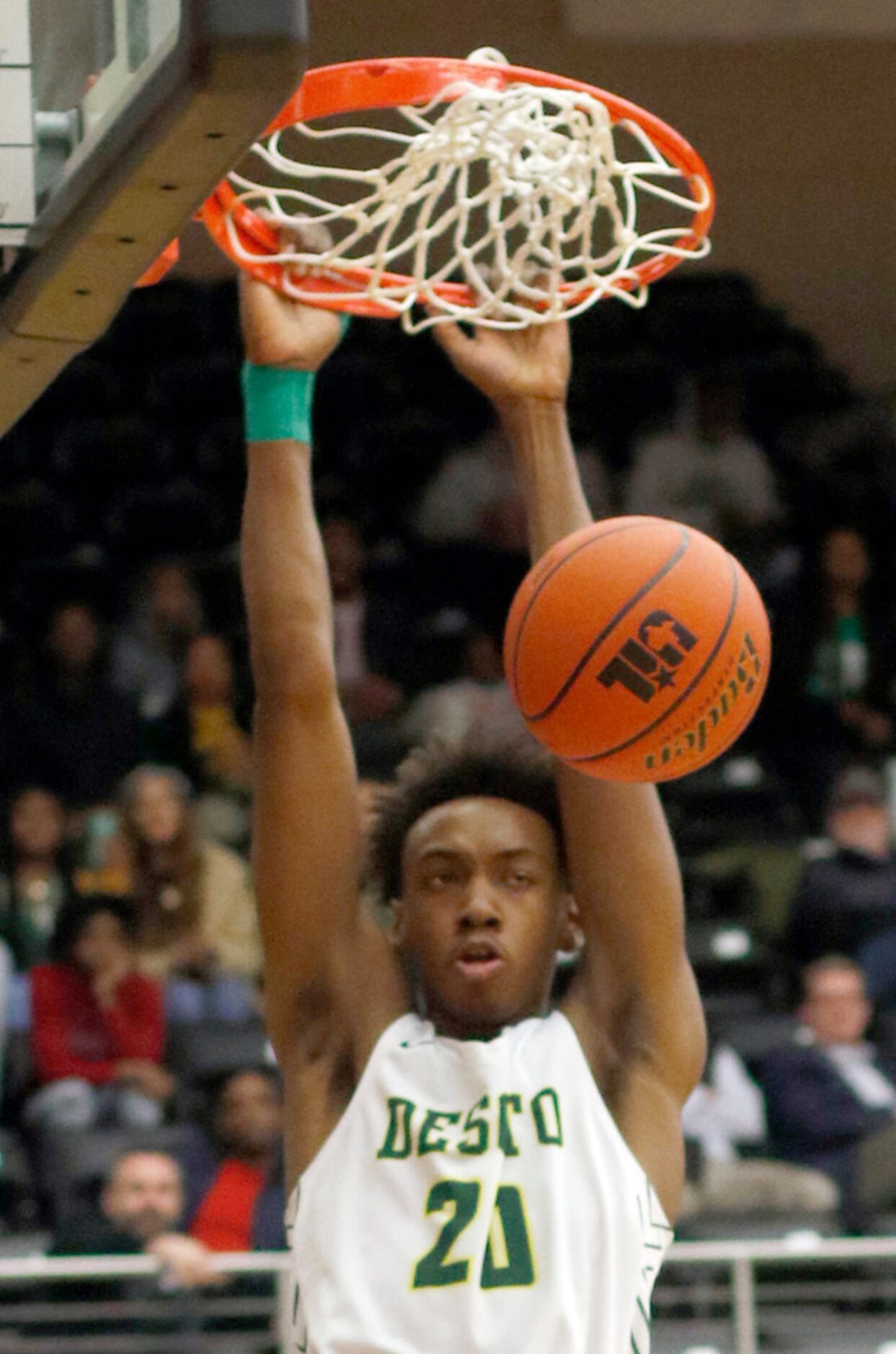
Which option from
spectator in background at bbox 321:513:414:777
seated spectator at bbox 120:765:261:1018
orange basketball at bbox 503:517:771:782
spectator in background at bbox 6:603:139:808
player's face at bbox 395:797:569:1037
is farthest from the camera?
spectator in background at bbox 6:603:139:808

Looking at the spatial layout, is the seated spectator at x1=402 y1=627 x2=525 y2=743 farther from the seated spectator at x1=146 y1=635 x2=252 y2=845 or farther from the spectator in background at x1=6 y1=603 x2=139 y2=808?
the spectator in background at x1=6 y1=603 x2=139 y2=808

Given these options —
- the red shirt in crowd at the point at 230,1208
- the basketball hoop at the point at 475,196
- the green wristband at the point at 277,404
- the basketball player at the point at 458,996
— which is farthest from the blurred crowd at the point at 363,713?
the basketball hoop at the point at 475,196

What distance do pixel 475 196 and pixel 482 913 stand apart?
99 cm

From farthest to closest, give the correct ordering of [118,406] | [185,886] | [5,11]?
[118,406] < [185,886] < [5,11]

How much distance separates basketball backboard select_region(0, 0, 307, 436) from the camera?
6.18 ft

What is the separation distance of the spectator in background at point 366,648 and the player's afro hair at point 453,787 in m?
4.22

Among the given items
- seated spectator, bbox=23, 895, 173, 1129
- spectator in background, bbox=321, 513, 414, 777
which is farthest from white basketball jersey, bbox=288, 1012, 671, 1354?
spectator in background, bbox=321, 513, 414, 777

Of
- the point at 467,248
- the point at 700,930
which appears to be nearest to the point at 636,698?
the point at 467,248

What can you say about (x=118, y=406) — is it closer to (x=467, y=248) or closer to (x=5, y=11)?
(x=467, y=248)

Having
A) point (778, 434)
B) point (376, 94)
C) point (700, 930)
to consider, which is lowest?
point (700, 930)

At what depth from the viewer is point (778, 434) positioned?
9.60m

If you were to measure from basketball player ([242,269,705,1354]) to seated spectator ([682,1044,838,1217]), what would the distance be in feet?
8.00

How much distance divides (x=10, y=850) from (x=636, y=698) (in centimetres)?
452

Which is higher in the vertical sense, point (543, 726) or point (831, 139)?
point (831, 139)
